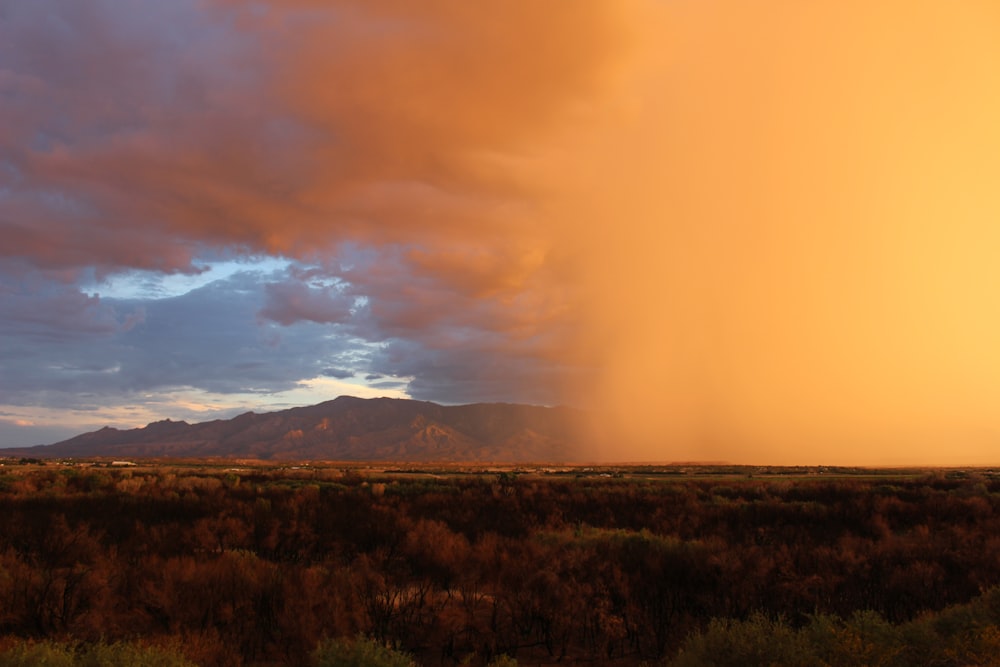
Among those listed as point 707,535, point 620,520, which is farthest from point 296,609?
point 620,520

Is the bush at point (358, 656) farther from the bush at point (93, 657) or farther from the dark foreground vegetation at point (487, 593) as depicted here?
the bush at point (93, 657)

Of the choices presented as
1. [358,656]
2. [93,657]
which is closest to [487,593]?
[358,656]

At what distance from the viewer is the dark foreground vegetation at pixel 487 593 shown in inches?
278

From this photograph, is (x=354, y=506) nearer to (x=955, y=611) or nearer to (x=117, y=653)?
(x=117, y=653)

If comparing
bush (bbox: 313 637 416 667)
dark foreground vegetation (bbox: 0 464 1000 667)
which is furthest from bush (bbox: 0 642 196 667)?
bush (bbox: 313 637 416 667)

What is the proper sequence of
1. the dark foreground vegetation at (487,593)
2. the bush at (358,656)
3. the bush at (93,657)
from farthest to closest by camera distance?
the dark foreground vegetation at (487,593)
the bush at (358,656)
the bush at (93,657)

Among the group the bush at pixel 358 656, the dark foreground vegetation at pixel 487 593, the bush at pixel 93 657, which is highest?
the bush at pixel 93 657

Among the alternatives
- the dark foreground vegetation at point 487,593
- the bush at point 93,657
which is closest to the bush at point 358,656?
the dark foreground vegetation at point 487,593

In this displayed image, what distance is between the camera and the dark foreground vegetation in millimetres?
7062

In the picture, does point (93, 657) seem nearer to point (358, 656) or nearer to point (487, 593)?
point (358, 656)

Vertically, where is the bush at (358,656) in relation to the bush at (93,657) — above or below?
below

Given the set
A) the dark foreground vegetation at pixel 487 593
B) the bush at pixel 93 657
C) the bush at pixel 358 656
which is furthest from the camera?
the dark foreground vegetation at pixel 487 593

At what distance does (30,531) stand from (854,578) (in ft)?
62.9

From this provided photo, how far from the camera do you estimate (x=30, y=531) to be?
1527cm
